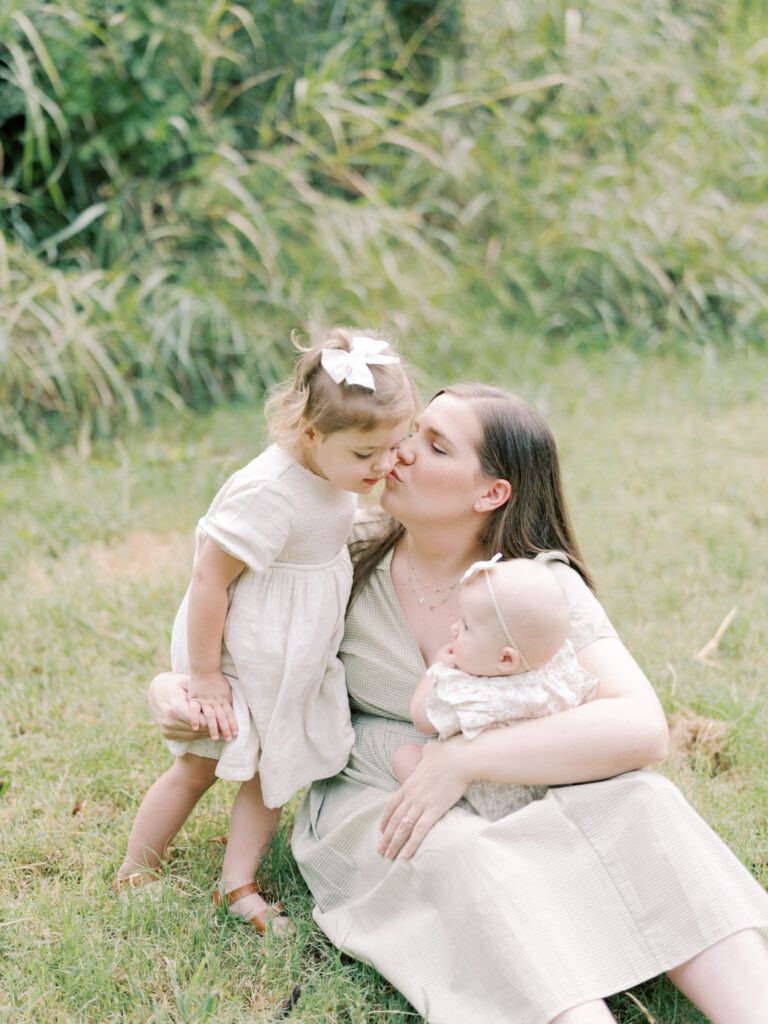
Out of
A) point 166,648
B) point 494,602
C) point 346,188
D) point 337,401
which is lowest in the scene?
point 166,648

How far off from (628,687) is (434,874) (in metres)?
0.50

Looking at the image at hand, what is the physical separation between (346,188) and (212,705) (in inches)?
170

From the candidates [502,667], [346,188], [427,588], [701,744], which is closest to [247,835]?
[427,588]

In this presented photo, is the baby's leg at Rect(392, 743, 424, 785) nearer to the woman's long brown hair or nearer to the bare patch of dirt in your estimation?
the woman's long brown hair

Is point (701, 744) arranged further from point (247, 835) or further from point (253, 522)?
point (253, 522)

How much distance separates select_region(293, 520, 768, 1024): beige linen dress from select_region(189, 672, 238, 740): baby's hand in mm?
352

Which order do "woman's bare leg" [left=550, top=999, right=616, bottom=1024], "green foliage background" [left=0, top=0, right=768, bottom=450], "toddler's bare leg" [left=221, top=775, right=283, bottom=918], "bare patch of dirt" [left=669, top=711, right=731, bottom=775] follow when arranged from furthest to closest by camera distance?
"green foliage background" [left=0, top=0, right=768, bottom=450]
"bare patch of dirt" [left=669, top=711, right=731, bottom=775]
"toddler's bare leg" [left=221, top=775, right=283, bottom=918]
"woman's bare leg" [left=550, top=999, right=616, bottom=1024]

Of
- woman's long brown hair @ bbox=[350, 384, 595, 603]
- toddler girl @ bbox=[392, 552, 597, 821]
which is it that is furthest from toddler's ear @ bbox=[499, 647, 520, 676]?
woman's long brown hair @ bbox=[350, 384, 595, 603]

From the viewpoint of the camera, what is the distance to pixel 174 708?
211 centimetres

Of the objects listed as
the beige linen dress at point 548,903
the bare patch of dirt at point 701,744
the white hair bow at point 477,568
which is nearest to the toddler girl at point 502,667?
the white hair bow at point 477,568

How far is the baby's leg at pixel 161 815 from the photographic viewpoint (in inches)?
89.7

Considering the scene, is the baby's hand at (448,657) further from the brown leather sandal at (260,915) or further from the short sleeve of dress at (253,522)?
the brown leather sandal at (260,915)

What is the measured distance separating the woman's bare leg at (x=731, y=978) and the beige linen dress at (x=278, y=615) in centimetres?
84

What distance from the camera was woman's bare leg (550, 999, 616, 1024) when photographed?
1666mm
